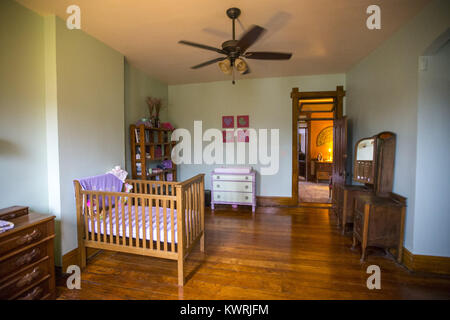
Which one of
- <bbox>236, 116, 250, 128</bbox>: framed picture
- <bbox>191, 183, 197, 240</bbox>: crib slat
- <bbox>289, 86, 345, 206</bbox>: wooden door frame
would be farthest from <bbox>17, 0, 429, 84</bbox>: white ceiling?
<bbox>191, 183, 197, 240</bbox>: crib slat

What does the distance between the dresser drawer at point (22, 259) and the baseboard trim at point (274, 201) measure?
343 cm

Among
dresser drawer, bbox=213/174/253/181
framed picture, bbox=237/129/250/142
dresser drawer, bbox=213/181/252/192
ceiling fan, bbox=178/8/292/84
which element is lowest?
dresser drawer, bbox=213/181/252/192

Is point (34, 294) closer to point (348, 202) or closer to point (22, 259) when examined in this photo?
point (22, 259)

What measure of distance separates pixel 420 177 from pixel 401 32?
5.21 ft

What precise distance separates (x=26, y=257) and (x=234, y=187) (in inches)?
116

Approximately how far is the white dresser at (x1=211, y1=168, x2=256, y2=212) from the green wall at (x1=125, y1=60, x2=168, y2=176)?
62.5 inches

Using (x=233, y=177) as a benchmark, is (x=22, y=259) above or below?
below

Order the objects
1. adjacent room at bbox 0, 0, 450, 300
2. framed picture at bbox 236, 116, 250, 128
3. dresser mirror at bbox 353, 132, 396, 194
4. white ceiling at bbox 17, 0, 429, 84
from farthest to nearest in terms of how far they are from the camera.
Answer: framed picture at bbox 236, 116, 250, 128 → dresser mirror at bbox 353, 132, 396, 194 → white ceiling at bbox 17, 0, 429, 84 → adjacent room at bbox 0, 0, 450, 300

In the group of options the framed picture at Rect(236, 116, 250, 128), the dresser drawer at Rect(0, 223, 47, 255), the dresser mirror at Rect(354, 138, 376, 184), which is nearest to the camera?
the dresser drawer at Rect(0, 223, 47, 255)

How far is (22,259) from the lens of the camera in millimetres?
1488

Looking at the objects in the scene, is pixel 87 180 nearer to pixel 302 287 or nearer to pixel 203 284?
pixel 203 284

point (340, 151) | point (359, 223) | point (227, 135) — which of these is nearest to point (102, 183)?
point (227, 135)

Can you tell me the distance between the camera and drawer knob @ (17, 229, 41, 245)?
147 cm

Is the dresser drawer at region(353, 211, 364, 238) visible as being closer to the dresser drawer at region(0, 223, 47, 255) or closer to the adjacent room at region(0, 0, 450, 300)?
the adjacent room at region(0, 0, 450, 300)
